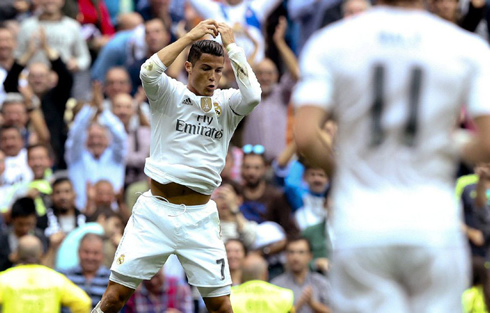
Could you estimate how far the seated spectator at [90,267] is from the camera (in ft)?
38.6

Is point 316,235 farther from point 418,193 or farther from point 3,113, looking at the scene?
point 418,193

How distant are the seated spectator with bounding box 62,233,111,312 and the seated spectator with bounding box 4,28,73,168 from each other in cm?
336

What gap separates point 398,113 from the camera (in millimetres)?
4707

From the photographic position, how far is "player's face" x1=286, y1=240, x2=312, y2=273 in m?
11.8

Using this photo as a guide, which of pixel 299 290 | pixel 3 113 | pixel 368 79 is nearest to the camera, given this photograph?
pixel 368 79

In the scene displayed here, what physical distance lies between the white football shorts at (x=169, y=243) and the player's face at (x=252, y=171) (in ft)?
15.9

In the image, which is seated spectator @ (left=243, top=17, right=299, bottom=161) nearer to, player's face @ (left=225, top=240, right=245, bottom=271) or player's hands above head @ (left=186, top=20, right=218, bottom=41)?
player's face @ (left=225, top=240, right=245, bottom=271)

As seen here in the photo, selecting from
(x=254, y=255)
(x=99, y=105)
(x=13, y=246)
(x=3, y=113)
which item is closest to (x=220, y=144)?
(x=254, y=255)

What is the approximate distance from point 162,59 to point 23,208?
5.18m

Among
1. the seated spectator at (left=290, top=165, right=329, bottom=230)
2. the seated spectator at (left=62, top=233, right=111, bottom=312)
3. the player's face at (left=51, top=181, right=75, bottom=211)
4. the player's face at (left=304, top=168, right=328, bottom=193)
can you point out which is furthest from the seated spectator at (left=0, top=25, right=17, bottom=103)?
the player's face at (left=304, top=168, right=328, bottom=193)

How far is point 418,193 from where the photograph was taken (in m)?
4.73

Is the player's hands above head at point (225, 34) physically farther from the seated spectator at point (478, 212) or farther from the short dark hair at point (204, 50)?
the seated spectator at point (478, 212)

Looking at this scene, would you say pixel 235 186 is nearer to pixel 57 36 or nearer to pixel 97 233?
pixel 97 233

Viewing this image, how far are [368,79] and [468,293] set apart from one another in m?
6.70
